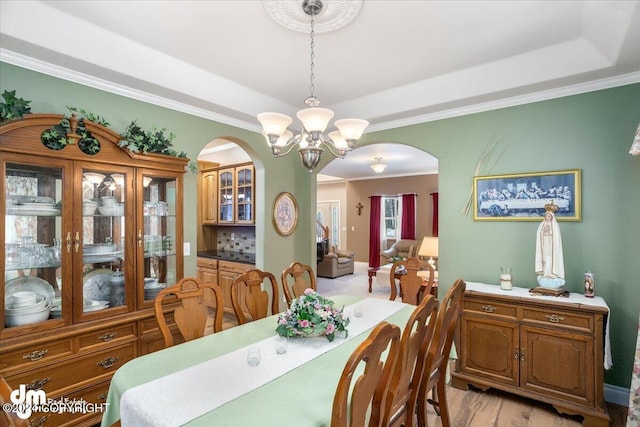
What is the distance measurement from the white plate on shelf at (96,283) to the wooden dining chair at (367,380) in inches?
84.4

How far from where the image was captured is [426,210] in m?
8.66

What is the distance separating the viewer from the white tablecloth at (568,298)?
2.34 m

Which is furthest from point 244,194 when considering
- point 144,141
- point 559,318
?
point 559,318

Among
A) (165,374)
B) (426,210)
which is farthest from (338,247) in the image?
(165,374)

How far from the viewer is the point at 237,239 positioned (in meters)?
5.54

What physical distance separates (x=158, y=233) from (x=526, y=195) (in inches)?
131

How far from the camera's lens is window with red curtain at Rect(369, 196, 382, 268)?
31.0ft

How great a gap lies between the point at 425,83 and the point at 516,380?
277 centimetres

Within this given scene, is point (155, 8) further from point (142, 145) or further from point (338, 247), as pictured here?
point (338, 247)

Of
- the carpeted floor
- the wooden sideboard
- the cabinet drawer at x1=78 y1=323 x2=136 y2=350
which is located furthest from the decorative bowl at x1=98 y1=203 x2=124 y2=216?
the carpeted floor

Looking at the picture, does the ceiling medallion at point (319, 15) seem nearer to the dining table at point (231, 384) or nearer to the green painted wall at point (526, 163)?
the green painted wall at point (526, 163)

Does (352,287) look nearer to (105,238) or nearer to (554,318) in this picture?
(554,318)

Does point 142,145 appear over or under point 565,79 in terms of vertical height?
under

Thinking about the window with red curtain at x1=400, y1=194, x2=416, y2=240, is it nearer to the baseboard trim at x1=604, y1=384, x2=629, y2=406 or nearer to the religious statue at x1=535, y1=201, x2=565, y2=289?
the religious statue at x1=535, y1=201, x2=565, y2=289
